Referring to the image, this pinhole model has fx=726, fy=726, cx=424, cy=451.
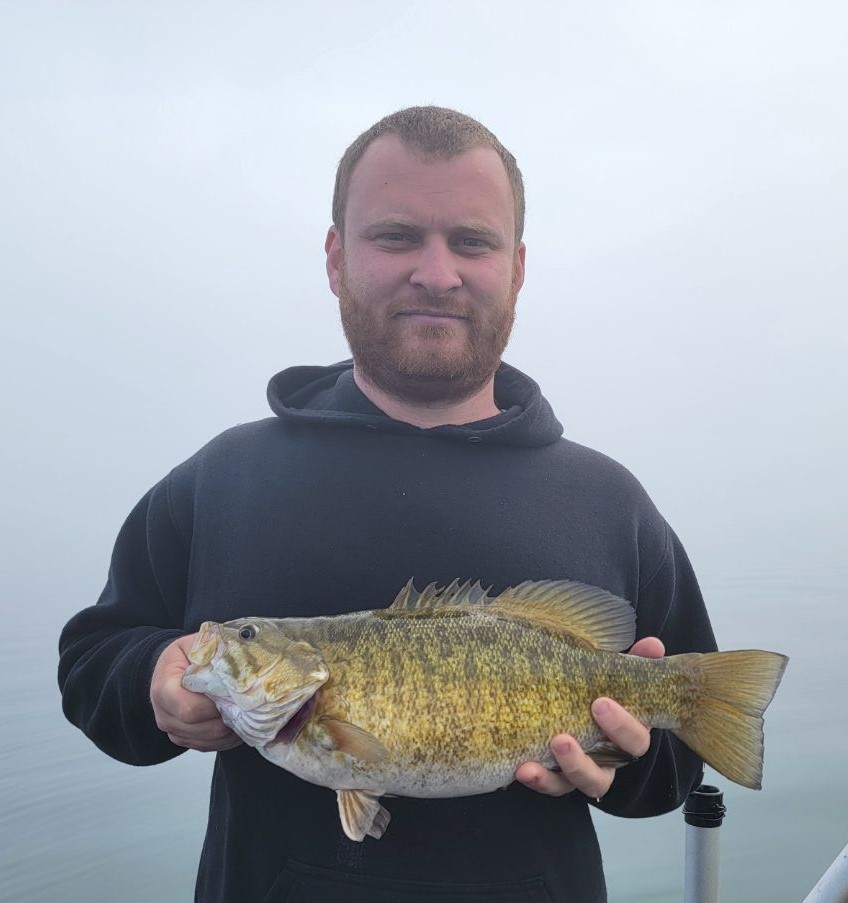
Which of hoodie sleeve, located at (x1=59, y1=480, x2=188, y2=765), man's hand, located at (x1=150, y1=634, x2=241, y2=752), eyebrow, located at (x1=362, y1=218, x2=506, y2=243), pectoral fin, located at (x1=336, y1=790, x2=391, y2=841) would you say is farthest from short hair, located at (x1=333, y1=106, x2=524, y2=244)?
pectoral fin, located at (x1=336, y1=790, x2=391, y2=841)

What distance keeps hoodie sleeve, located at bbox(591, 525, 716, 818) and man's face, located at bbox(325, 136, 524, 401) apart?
84 centimetres

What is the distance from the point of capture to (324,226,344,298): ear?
2.32 m

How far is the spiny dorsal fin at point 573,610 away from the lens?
1.83m

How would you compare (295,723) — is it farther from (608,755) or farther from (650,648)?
(650,648)

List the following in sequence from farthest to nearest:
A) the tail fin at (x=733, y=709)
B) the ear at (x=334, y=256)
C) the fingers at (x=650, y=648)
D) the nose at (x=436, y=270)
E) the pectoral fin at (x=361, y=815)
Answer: the ear at (x=334, y=256) < the nose at (x=436, y=270) < the fingers at (x=650, y=648) < the tail fin at (x=733, y=709) < the pectoral fin at (x=361, y=815)

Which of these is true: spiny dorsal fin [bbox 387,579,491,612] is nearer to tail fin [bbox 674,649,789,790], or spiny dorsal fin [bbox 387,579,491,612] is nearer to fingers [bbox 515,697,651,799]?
fingers [bbox 515,697,651,799]

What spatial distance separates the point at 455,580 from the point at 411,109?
1452mm

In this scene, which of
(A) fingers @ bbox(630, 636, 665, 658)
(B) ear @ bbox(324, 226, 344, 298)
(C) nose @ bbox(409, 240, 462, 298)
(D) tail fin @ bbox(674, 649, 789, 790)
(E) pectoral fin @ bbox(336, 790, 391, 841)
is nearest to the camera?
(E) pectoral fin @ bbox(336, 790, 391, 841)

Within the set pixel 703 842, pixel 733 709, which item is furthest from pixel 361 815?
pixel 703 842

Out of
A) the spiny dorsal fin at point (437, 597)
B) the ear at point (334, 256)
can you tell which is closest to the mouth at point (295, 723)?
the spiny dorsal fin at point (437, 597)

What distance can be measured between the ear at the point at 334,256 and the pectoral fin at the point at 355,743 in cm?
133

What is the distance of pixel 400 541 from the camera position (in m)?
1.91

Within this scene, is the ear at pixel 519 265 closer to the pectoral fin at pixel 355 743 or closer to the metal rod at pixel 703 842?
the pectoral fin at pixel 355 743

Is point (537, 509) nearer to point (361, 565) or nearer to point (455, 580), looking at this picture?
point (455, 580)
